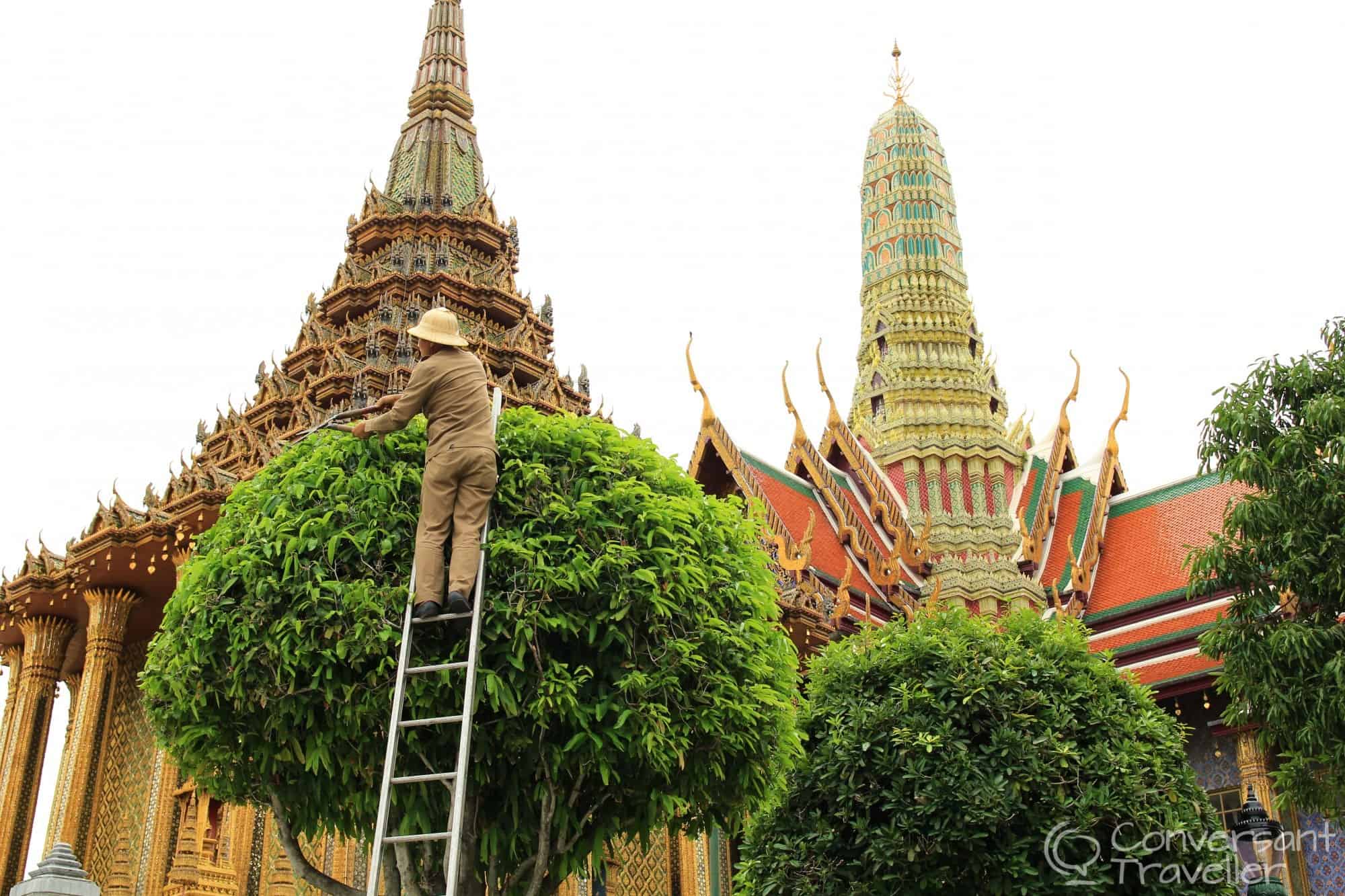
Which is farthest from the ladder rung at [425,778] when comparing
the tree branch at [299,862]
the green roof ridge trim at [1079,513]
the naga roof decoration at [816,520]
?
the green roof ridge trim at [1079,513]

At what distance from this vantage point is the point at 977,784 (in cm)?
903

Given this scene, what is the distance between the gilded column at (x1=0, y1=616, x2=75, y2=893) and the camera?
14945 mm

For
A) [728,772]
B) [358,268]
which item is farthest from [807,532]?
[728,772]

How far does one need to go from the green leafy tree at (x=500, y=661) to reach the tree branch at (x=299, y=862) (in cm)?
1

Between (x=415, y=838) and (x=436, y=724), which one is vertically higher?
(x=436, y=724)

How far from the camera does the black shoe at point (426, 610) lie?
5.99 meters

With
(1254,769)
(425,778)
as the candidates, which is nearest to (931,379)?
(1254,769)

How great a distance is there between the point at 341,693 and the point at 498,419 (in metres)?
1.47

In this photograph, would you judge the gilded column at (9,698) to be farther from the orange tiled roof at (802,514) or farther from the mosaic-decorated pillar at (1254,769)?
the mosaic-decorated pillar at (1254,769)

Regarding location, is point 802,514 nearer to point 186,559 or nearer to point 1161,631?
point 1161,631

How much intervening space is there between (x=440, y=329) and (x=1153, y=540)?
1908cm

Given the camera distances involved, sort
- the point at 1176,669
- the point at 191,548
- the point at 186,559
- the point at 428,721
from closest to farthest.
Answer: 1. the point at 428,721
2. the point at 191,548
3. the point at 186,559
4. the point at 1176,669

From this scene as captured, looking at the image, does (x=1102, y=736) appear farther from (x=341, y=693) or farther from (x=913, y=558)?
(x=913, y=558)

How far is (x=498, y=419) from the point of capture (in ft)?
22.3
